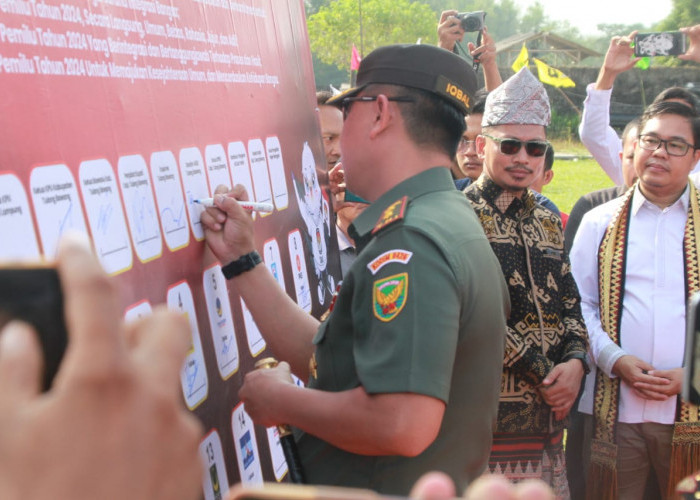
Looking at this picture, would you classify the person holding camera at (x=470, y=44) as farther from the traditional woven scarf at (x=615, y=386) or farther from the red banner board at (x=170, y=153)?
the red banner board at (x=170, y=153)

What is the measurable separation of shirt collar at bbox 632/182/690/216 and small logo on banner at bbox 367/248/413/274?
6.94ft

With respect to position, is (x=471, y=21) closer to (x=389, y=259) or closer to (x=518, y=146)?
(x=518, y=146)

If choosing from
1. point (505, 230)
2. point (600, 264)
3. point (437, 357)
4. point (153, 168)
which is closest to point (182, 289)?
point (153, 168)

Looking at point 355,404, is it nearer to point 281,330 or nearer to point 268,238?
point 281,330

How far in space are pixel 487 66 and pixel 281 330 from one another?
302 cm

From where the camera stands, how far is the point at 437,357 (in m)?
1.59

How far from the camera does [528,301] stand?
303 cm

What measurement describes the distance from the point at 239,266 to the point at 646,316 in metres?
2.04

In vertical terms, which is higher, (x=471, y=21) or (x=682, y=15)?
(x=682, y=15)

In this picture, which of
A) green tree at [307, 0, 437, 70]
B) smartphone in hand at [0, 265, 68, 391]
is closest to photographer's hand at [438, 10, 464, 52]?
smartphone in hand at [0, 265, 68, 391]

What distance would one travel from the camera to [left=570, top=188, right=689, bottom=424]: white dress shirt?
322 centimetres

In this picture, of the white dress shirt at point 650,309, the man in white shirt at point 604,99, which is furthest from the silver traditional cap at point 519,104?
the man in white shirt at point 604,99

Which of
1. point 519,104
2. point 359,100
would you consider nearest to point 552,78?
point 519,104

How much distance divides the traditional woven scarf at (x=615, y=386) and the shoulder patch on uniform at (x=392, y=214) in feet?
6.09
